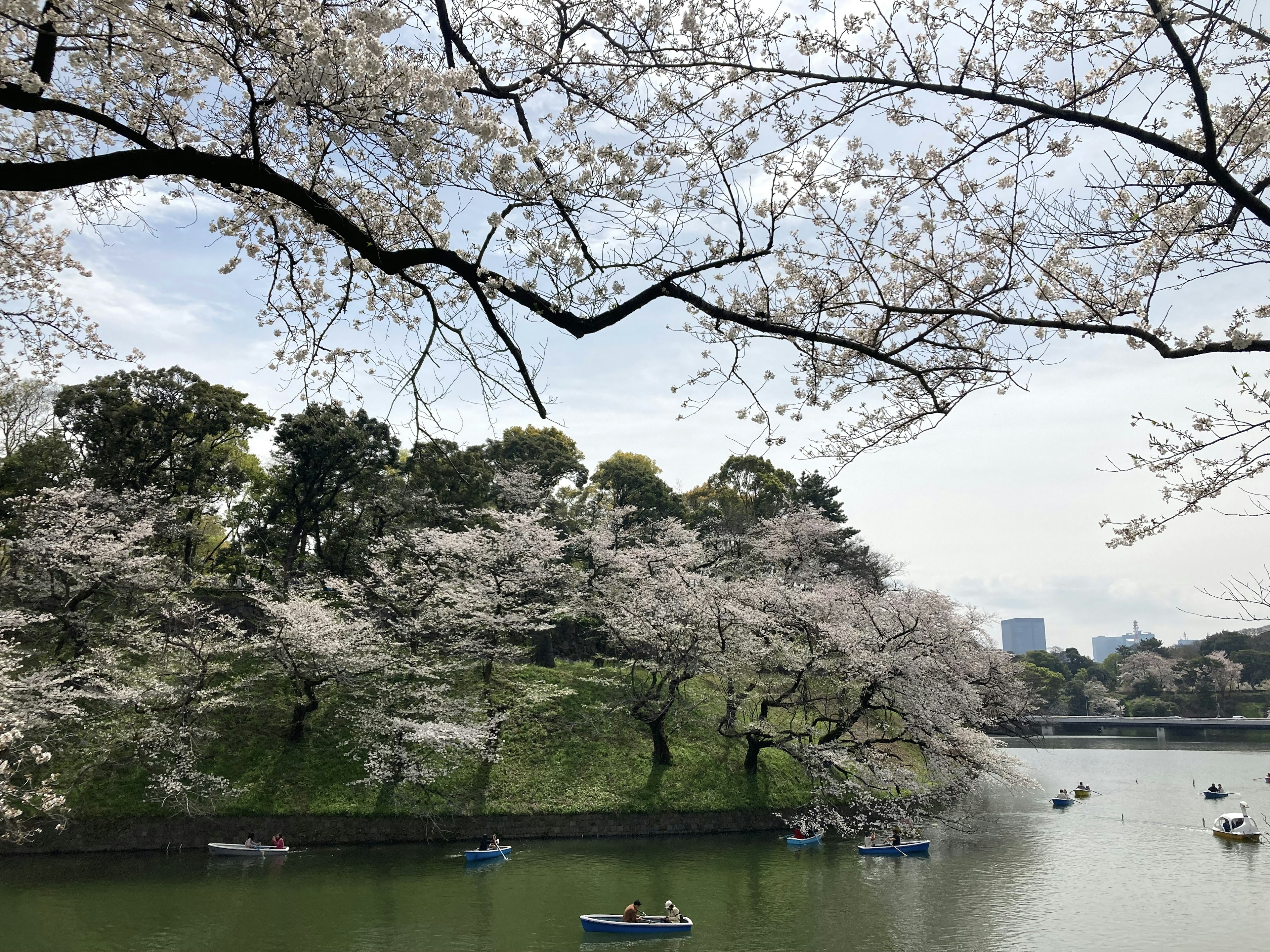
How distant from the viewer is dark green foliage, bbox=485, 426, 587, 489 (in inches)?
1262

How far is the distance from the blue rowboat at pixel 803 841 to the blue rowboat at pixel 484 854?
21.1 feet

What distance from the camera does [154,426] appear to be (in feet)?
77.9

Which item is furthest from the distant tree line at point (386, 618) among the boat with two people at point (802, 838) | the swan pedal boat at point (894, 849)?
the swan pedal boat at point (894, 849)

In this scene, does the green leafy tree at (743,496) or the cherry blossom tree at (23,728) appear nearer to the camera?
the cherry blossom tree at (23,728)

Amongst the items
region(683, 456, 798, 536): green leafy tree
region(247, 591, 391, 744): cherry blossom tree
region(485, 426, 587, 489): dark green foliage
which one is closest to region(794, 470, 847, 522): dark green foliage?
region(683, 456, 798, 536): green leafy tree

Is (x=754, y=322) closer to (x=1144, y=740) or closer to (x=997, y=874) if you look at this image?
(x=997, y=874)

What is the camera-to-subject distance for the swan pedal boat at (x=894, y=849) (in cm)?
1616

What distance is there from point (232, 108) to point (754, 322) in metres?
3.56

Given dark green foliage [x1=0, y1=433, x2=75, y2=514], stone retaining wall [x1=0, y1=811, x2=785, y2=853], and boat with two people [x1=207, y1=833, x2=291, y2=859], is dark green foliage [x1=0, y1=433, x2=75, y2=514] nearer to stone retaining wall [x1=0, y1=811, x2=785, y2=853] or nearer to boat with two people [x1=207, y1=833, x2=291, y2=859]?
stone retaining wall [x1=0, y1=811, x2=785, y2=853]

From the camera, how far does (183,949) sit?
10406 mm

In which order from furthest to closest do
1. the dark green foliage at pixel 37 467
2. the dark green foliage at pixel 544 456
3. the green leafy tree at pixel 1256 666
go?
1. the green leafy tree at pixel 1256 666
2. the dark green foliage at pixel 544 456
3. the dark green foliage at pixel 37 467

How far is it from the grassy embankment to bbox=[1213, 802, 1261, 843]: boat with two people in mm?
10315

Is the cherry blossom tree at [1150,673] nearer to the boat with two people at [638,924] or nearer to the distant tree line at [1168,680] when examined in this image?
the distant tree line at [1168,680]

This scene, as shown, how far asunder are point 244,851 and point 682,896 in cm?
939
